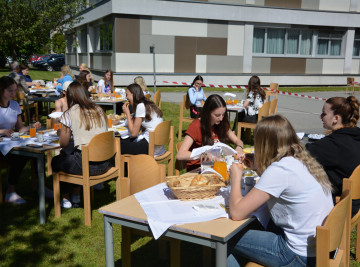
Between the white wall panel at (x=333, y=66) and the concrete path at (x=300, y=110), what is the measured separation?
4470mm

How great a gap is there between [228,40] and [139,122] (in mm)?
16301

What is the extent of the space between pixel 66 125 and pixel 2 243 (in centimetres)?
145

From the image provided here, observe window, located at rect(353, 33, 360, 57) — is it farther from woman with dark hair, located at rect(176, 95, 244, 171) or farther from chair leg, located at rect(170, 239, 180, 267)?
chair leg, located at rect(170, 239, 180, 267)

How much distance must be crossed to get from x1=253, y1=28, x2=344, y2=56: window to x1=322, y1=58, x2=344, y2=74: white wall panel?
50 centimetres

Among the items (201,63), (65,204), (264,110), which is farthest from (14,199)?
(201,63)

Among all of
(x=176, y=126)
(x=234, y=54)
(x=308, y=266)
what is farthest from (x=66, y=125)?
(x=234, y=54)

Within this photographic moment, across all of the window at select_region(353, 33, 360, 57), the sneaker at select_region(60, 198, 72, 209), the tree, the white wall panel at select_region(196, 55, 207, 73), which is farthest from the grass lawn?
the tree

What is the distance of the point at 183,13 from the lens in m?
19.6

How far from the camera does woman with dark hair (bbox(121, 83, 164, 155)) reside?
5.57 meters

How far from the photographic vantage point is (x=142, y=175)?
325 centimetres

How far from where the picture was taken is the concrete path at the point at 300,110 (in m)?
10.6

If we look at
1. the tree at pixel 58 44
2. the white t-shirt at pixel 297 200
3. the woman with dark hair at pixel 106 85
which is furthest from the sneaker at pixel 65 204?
the tree at pixel 58 44

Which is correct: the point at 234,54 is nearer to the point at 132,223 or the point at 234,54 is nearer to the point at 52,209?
the point at 52,209

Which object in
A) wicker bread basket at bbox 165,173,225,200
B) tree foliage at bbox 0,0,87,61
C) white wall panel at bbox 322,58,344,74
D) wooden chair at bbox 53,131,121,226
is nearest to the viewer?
wicker bread basket at bbox 165,173,225,200
